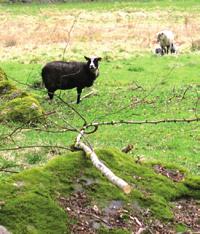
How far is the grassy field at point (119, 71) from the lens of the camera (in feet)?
40.9

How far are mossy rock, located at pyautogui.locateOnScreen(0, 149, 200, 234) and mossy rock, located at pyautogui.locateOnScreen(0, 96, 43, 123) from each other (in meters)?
8.23

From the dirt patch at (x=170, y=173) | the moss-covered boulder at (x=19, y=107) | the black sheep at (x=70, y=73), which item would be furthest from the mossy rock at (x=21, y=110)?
the dirt patch at (x=170, y=173)

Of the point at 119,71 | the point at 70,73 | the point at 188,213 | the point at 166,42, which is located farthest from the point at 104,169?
the point at 166,42

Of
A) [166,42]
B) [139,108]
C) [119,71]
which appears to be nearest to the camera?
[139,108]

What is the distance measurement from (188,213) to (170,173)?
0.94 meters

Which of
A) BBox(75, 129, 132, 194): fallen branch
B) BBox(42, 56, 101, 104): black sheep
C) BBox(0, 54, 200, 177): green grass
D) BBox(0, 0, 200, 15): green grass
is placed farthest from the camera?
BBox(0, 0, 200, 15): green grass

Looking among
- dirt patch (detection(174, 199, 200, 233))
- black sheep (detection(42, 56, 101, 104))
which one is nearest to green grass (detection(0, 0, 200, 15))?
black sheep (detection(42, 56, 101, 104))

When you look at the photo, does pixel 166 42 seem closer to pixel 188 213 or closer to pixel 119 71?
pixel 119 71

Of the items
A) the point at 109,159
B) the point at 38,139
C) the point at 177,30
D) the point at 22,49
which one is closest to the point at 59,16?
the point at 177,30

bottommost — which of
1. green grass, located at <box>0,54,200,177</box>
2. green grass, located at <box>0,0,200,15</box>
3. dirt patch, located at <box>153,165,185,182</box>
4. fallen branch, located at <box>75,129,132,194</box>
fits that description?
green grass, located at <box>0,0,200,15</box>

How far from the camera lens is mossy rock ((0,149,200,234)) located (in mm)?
5086

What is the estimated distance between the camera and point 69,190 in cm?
571

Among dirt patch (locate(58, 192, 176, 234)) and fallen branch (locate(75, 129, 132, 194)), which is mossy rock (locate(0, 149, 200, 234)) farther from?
fallen branch (locate(75, 129, 132, 194))

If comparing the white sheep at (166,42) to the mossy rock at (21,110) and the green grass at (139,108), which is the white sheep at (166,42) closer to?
the green grass at (139,108)
